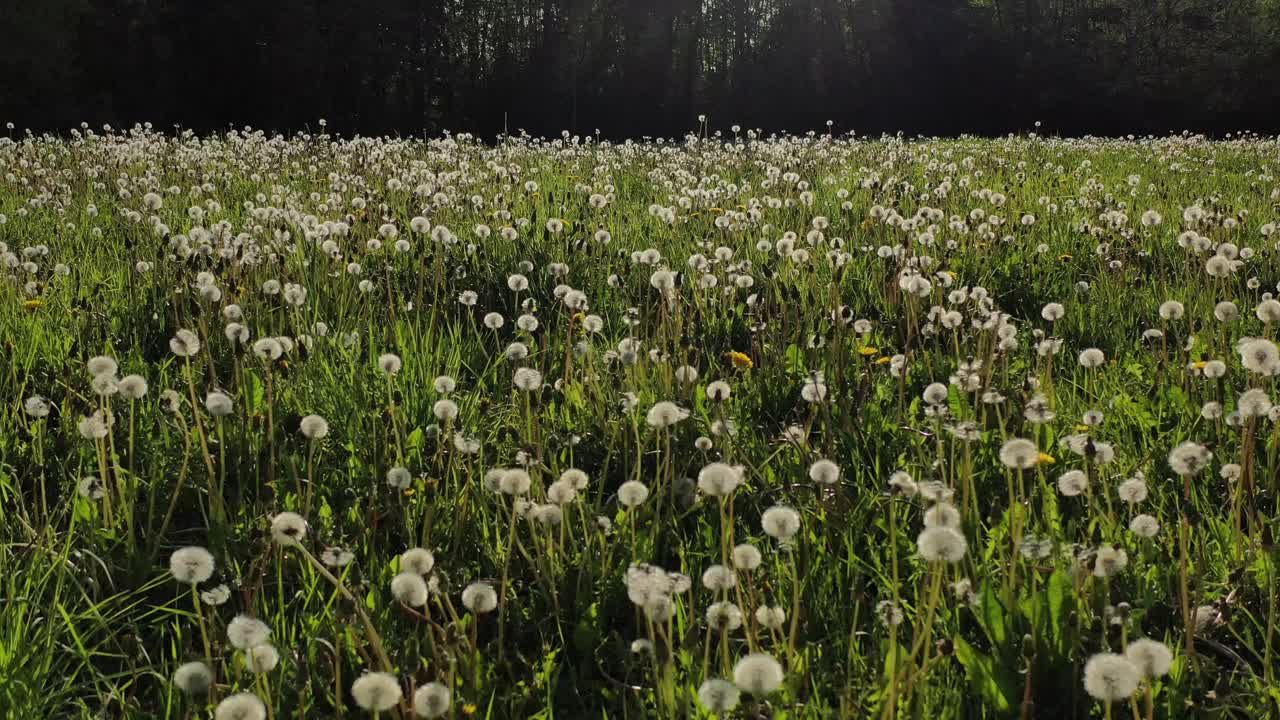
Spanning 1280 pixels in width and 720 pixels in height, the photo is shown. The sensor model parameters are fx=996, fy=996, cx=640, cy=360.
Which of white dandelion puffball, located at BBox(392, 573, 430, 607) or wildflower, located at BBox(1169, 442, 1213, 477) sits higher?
wildflower, located at BBox(1169, 442, 1213, 477)

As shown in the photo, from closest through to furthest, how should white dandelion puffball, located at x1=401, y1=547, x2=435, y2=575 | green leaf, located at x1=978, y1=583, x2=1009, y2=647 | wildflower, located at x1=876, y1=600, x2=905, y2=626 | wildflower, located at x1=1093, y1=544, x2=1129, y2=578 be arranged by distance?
wildflower, located at x1=876, y1=600, x2=905, y2=626 → white dandelion puffball, located at x1=401, y1=547, x2=435, y2=575 → wildflower, located at x1=1093, y1=544, x2=1129, y2=578 → green leaf, located at x1=978, y1=583, x2=1009, y2=647

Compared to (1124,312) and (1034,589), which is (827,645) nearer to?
(1034,589)

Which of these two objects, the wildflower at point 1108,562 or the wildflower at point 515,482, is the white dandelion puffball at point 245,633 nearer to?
the wildflower at point 515,482

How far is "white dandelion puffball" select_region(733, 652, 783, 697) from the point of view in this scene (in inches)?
47.7

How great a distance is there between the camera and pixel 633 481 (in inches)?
82.8

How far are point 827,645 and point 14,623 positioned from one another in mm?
1511

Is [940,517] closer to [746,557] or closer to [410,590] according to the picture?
[746,557]

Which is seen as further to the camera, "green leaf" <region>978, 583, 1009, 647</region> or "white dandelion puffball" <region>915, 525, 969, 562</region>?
"green leaf" <region>978, 583, 1009, 647</region>

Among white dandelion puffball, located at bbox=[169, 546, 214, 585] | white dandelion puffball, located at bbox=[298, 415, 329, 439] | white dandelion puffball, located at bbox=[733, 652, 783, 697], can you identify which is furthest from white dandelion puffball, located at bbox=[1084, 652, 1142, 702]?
white dandelion puffball, located at bbox=[298, 415, 329, 439]

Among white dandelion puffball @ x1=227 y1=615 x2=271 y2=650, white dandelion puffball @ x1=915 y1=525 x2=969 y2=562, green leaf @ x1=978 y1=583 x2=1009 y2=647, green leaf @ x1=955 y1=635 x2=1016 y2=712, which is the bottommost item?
green leaf @ x1=955 y1=635 x2=1016 y2=712

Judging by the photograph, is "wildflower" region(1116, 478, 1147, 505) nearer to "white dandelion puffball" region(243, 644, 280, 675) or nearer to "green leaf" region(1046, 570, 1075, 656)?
"green leaf" region(1046, 570, 1075, 656)

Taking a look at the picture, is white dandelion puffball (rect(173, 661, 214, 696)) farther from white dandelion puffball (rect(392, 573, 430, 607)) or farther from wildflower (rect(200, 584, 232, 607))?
wildflower (rect(200, 584, 232, 607))

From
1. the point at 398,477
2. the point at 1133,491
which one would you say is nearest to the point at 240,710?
the point at 398,477

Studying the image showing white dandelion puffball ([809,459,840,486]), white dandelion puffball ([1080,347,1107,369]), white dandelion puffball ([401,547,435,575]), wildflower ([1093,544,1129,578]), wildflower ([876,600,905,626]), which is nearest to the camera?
wildflower ([876,600,905,626])
